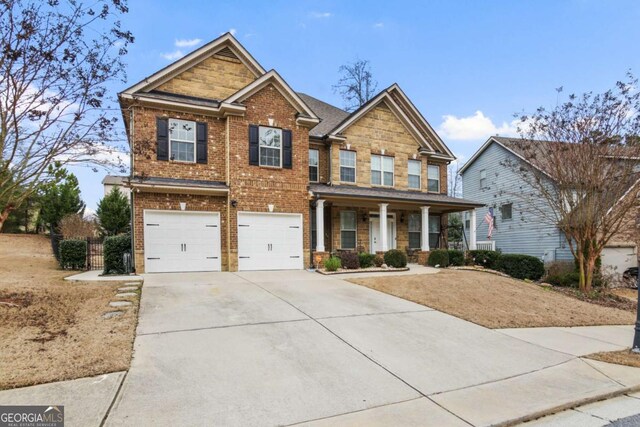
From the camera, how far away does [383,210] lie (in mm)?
15641

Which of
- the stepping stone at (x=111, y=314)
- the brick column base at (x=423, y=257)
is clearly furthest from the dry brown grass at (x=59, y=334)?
the brick column base at (x=423, y=257)

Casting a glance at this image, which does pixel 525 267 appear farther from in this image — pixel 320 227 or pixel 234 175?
pixel 234 175

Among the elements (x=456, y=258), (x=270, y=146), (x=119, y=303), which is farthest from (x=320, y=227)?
(x=119, y=303)

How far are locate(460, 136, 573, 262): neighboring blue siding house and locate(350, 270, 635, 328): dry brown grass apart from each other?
856 centimetres

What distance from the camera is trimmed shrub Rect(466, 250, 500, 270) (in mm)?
16531

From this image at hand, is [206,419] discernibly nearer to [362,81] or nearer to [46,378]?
[46,378]

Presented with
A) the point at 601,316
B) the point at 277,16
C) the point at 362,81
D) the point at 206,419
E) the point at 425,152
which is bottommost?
the point at 601,316

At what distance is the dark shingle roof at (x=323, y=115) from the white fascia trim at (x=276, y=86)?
2.36m

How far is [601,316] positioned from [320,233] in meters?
8.99

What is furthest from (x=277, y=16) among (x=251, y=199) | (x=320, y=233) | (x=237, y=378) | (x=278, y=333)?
(x=237, y=378)

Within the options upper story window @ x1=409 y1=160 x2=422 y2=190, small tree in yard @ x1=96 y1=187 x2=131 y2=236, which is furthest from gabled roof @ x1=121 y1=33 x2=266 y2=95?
small tree in yard @ x1=96 y1=187 x2=131 y2=236

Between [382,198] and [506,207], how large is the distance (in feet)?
38.4

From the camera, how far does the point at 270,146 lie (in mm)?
13758

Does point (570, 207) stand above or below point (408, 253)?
above
